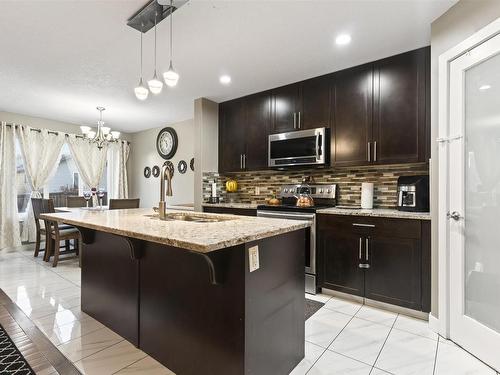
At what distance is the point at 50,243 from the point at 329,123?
432 cm

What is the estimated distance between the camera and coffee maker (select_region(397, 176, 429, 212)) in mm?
2545

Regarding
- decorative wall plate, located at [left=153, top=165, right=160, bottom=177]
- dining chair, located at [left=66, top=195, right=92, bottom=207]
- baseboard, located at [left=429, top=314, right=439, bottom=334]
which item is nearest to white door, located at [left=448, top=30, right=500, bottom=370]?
baseboard, located at [left=429, top=314, right=439, bottom=334]

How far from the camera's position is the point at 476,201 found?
194cm

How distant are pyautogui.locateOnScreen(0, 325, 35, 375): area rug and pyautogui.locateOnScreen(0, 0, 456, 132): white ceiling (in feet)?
7.96

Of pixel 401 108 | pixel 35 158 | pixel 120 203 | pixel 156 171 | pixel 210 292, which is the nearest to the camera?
pixel 210 292

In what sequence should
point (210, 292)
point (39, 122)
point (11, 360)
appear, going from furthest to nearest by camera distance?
point (39, 122)
point (11, 360)
point (210, 292)

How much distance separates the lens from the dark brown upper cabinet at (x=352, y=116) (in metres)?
2.92

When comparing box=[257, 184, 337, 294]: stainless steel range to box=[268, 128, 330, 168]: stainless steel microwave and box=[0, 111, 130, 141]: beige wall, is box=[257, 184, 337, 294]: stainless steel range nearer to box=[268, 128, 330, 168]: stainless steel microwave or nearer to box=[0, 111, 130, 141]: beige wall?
box=[268, 128, 330, 168]: stainless steel microwave

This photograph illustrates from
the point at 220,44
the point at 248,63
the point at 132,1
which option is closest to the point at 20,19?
the point at 132,1

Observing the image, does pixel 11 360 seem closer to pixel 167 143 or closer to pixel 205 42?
pixel 205 42

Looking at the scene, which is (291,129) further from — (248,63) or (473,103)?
(473,103)

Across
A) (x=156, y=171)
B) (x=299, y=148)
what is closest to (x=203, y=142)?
(x=299, y=148)

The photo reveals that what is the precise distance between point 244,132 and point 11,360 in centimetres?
323

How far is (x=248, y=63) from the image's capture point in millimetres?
2949
